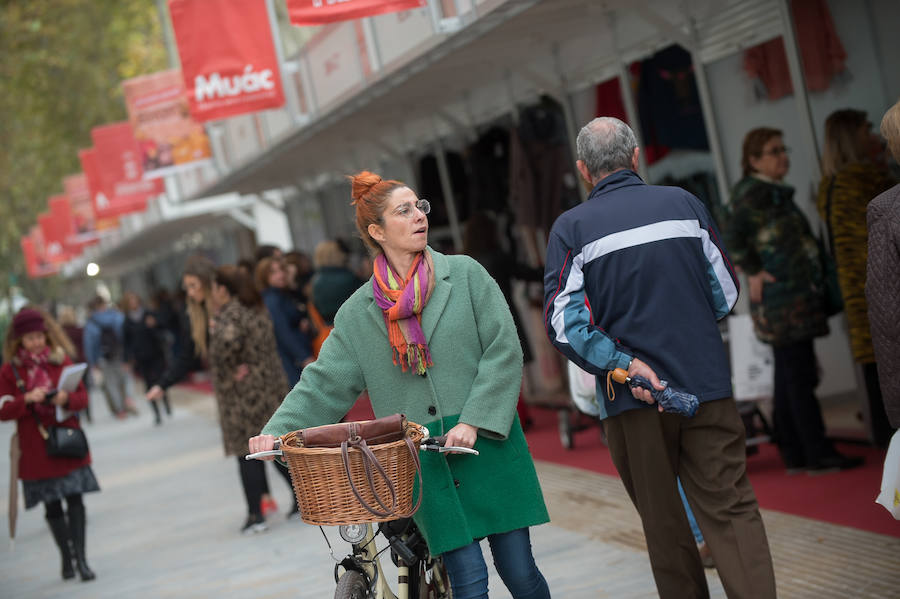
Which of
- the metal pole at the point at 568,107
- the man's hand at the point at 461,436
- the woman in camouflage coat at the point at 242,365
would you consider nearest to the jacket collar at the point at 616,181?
the man's hand at the point at 461,436

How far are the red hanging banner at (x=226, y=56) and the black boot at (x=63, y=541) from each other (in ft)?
16.6

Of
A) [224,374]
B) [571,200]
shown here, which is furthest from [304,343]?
[571,200]

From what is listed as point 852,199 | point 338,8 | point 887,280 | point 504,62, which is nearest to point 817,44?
point 852,199

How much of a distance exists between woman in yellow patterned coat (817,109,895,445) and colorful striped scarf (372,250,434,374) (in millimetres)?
3481

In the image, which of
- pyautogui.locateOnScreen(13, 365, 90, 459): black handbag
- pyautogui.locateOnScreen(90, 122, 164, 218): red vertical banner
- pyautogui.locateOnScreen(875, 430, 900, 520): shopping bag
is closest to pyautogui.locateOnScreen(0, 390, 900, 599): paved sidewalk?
pyautogui.locateOnScreen(875, 430, 900, 520): shopping bag

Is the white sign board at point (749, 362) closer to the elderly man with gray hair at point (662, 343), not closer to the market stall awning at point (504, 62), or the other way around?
the market stall awning at point (504, 62)

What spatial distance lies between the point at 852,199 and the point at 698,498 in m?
3.17

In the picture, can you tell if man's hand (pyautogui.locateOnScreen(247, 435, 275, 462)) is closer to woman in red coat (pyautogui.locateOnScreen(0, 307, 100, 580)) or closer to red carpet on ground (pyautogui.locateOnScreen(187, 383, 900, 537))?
red carpet on ground (pyautogui.locateOnScreen(187, 383, 900, 537))

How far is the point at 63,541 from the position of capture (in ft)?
29.5

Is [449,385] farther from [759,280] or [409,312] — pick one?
[759,280]

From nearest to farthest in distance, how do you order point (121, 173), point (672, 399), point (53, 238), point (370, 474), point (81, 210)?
point (370, 474), point (672, 399), point (121, 173), point (81, 210), point (53, 238)

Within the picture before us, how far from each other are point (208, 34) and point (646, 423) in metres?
9.42

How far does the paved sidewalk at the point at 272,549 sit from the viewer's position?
569 centimetres

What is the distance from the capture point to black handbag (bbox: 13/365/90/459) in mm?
8617
